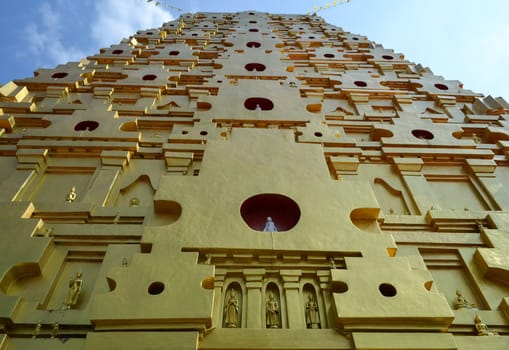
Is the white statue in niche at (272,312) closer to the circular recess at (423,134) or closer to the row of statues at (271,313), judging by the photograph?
the row of statues at (271,313)

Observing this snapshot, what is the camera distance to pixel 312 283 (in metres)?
5.53

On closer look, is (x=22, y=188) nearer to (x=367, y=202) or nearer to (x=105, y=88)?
(x=105, y=88)

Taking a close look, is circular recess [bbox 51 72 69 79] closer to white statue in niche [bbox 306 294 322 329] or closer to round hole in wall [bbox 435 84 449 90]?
white statue in niche [bbox 306 294 322 329]

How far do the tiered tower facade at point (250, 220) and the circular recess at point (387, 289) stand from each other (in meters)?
0.09

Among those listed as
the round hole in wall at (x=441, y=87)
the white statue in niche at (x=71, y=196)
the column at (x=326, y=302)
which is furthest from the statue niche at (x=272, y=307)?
the round hole in wall at (x=441, y=87)

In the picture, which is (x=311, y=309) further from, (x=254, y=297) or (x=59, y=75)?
(x=59, y=75)

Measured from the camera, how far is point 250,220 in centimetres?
683

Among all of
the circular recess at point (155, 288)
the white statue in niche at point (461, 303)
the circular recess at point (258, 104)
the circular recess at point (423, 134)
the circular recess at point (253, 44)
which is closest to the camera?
the circular recess at point (155, 288)

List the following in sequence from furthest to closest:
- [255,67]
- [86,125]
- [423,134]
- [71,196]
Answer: [255,67] < [423,134] < [86,125] < [71,196]

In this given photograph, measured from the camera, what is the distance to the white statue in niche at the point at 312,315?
500 centimetres

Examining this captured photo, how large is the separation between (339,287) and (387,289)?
1.89 ft

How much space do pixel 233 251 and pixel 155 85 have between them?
25.6 feet

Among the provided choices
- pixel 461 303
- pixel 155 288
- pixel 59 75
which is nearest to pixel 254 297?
pixel 155 288

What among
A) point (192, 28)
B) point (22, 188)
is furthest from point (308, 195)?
point (192, 28)
